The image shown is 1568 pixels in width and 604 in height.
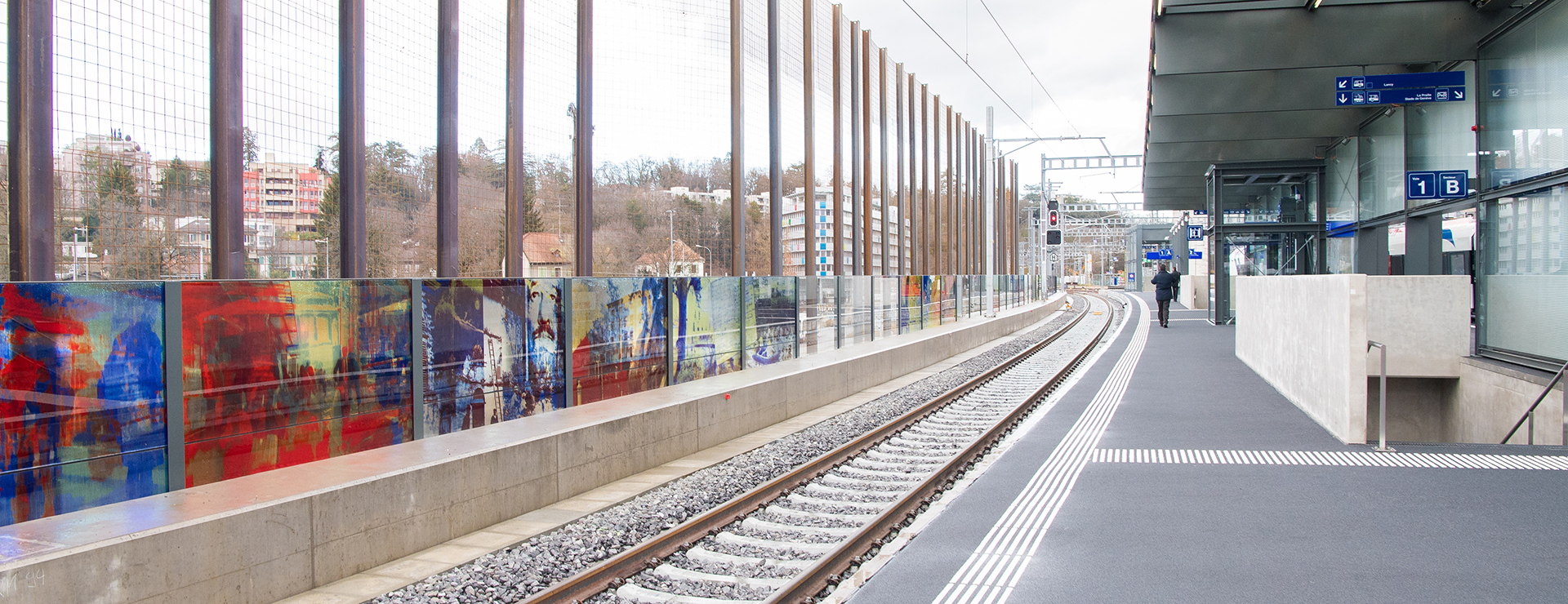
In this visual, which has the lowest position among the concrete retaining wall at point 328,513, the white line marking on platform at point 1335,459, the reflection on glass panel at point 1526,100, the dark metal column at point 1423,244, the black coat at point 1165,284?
the white line marking on platform at point 1335,459

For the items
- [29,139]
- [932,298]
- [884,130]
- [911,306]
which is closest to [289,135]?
[29,139]

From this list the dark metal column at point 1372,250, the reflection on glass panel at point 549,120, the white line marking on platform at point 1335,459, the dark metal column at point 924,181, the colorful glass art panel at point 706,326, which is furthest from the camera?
the dark metal column at point 924,181

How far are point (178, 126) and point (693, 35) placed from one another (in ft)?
39.3

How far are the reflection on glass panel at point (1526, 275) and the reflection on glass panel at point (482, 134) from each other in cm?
1330

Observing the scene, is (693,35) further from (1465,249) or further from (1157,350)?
(1465,249)

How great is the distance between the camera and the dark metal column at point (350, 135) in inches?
301

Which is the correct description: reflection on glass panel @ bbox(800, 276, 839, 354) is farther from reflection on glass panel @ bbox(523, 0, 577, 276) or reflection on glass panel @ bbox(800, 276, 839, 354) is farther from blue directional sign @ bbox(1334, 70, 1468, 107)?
blue directional sign @ bbox(1334, 70, 1468, 107)

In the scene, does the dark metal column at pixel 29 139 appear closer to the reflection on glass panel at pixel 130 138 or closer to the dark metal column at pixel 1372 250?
the reflection on glass panel at pixel 130 138

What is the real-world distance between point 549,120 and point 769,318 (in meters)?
4.53

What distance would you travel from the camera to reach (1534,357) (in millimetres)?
12062

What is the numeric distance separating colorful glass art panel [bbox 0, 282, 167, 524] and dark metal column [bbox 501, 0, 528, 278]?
162 inches

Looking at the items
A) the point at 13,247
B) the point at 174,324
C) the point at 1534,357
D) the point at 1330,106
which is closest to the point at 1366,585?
the point at 174,324

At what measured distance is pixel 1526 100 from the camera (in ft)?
42.3

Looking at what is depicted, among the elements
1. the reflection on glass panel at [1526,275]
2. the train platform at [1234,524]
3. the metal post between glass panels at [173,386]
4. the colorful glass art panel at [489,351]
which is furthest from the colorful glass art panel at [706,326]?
the reflection on glass panel at [1526,275]
